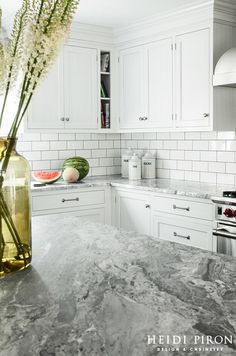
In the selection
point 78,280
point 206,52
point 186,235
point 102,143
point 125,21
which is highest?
point 125,21

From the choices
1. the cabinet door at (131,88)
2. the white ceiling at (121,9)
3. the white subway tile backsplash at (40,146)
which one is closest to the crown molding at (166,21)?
the white ceiling at (121,9)

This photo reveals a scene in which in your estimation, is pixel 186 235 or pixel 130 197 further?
pixel 130 197

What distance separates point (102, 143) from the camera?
16.2 feet

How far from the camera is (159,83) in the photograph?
13.7ft

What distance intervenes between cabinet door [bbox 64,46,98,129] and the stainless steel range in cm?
177

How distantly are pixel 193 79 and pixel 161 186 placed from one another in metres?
0.98

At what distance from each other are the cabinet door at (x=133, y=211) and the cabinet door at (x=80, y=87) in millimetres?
843

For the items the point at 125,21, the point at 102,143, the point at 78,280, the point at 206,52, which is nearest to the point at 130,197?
the point at 102,143

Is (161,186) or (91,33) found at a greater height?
(91,33)

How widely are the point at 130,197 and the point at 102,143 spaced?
41.0 inches

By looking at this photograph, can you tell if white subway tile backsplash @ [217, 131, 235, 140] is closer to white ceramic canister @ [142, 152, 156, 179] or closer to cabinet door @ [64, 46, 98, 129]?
white ceramic canister @ [142, 152, 156, 179]

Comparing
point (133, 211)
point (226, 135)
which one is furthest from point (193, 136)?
point (133, 211)

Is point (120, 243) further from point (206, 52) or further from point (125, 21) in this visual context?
point (125, 21)

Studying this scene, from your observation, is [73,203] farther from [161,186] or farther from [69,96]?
[69,96]
